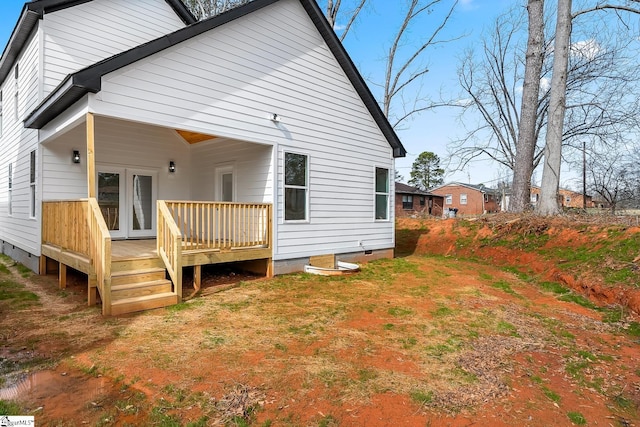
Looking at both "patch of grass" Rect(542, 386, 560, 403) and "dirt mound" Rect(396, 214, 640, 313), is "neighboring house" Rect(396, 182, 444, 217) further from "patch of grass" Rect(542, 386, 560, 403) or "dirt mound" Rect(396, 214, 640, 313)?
"patch of grass" Rect(542, 386, 560, 403)

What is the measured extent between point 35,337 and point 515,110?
2261cm

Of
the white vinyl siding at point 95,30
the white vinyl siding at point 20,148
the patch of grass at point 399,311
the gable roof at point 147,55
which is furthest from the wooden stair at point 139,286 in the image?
the white vinyl siding at point 95,30

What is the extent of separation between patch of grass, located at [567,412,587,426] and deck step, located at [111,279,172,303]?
5343 mm

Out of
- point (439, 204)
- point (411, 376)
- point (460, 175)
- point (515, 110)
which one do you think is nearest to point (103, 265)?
point (411, 376)

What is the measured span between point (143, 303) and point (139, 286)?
0.32 meters

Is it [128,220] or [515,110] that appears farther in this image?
[515,110]

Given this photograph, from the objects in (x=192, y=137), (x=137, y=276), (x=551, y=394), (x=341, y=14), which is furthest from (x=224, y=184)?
(x=341, y=14)

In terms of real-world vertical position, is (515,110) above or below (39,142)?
above

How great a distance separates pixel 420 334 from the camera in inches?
185

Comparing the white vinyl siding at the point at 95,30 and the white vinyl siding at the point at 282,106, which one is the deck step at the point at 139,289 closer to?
the white vinyl siding at the point at 282,106

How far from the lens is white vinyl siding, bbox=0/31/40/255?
781 centimetres

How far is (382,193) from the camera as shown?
35.7 feet

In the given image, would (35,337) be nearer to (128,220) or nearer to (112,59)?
(112,59)

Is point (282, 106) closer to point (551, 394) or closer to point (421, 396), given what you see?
point (421, 396)
